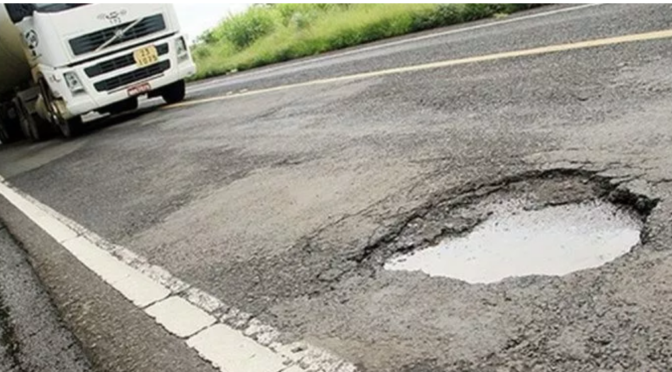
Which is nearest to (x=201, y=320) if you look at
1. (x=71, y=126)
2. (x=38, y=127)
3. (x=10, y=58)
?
(x=71, y=126)

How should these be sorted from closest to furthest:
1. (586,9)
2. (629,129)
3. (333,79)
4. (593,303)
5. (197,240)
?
(593,303)
(629,129)
(197,240)
(586,9)
(333,79)

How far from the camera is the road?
204cm

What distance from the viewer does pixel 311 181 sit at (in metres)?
4.23

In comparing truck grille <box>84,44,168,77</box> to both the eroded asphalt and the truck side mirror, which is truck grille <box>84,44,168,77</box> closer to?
the truck side mirror

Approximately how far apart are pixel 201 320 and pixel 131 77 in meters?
8.87

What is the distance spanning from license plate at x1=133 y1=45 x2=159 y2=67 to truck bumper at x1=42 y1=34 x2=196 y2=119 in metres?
0.06

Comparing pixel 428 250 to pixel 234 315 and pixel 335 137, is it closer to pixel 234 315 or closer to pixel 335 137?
pixel 234 315

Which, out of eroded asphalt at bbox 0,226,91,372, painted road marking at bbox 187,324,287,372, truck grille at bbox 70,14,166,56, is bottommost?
eroded asphalt at bbox 0,226,91,372

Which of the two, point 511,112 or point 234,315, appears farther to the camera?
point 511,112

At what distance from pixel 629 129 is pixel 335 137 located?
2.43 meters

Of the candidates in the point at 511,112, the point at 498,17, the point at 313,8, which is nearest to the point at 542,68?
the point at 511,112

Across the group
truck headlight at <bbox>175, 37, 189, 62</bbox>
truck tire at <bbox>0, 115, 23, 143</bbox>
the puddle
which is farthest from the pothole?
truck tire at <bbox>0, 115, 23, 143</bbox>

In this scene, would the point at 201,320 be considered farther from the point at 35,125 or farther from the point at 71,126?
the point at 35,125

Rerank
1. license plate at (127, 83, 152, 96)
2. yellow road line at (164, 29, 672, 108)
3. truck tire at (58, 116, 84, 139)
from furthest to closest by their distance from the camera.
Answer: truck tire at (58, 116, 84, 139) < license plate at (127, 83, 152, 96) < yellow road line at (164, 29, 672, 108)
